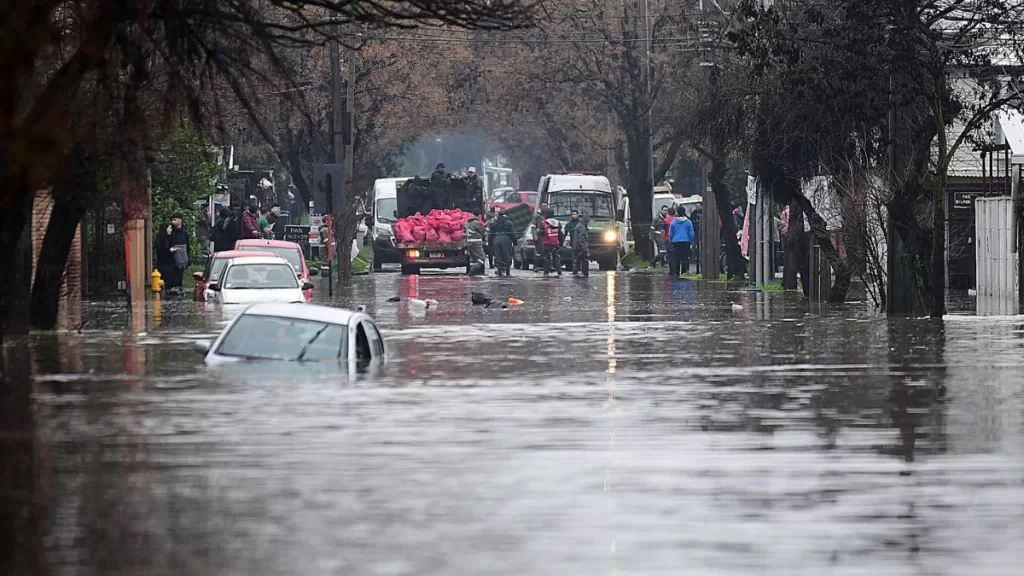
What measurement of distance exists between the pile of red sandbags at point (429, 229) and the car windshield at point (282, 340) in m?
35.6

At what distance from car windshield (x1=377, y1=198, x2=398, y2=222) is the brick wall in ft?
70.7

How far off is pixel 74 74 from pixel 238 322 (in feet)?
9.23

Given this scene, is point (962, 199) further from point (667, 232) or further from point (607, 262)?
point (607, 262)

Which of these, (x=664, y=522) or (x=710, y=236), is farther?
(x=710, y=236)

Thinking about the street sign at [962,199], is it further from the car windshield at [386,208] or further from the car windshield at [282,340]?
the car windshield at [282,340]

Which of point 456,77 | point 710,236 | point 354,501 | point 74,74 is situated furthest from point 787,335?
point 456,77

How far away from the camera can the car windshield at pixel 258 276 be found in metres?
31.8

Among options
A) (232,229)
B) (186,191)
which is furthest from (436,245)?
(186,191)

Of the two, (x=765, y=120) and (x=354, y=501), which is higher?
(x=765, y=120)

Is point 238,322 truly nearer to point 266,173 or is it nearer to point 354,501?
point 354,501

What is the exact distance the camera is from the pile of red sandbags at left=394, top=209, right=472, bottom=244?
182 ft

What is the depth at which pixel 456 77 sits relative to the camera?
71.9 m

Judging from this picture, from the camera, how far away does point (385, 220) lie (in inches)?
2413

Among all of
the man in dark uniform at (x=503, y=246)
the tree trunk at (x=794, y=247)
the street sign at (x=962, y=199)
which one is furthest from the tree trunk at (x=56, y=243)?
the man in dark uniform at (x=503, y=246)
